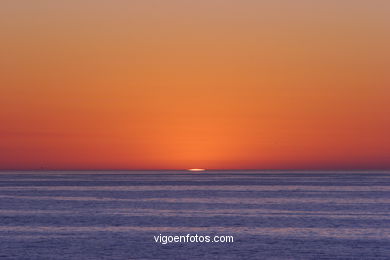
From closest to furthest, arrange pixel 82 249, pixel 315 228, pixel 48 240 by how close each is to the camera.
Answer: pixel 82 249, pixel 48 240, pixel 315 228

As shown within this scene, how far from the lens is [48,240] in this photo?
50438 mm

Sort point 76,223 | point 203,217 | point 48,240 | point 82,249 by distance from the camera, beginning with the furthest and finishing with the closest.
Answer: point 203,217
point 76,223
point 48,240
point 82,249

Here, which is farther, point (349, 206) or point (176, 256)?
point (349, 206)

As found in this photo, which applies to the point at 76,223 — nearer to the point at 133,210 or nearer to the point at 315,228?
the point at 133,210

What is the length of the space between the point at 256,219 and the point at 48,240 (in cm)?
2244

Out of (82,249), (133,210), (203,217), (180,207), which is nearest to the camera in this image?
(82,249)

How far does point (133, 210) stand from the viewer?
79.5m

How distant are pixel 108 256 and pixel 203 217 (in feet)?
85.6

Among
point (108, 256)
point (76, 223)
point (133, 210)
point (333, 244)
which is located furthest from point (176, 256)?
point (133, 210)

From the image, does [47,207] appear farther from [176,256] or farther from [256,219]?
[176,256]

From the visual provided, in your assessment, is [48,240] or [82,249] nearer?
[82,249]

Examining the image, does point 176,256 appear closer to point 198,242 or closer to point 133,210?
point 198,242

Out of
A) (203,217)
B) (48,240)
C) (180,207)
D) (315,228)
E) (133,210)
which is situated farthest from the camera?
(180,207)

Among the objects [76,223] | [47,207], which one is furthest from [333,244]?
[47,207]
